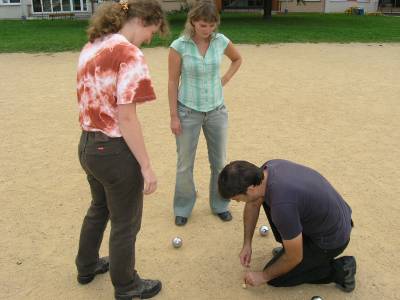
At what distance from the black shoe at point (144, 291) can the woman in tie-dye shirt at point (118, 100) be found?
50 cm

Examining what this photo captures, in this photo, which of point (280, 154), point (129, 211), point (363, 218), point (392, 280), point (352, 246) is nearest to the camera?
point (129, 211)

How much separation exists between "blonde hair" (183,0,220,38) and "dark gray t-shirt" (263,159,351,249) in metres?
1.28

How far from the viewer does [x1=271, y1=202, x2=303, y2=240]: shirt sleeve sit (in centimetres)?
284

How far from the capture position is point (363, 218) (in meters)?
4.37

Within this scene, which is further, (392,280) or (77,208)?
(77,208)

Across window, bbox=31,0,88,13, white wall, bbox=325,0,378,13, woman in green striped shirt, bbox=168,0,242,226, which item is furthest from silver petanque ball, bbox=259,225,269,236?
white wall, bbox=325,0,378,13

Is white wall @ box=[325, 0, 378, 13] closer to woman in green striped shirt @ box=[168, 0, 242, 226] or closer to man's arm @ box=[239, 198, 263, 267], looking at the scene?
woman in green striped shirt @ box=[168, 0, 242, 226]

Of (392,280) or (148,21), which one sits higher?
(148,21)

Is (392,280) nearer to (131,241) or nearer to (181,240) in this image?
(181,240)

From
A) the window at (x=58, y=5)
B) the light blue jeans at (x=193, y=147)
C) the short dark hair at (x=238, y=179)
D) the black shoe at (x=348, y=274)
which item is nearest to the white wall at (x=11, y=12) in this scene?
the window at (x=58, y=5)

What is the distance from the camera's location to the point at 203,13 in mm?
3551

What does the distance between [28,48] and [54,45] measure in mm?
861

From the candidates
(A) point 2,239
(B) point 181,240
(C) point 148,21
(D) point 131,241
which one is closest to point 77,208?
(A) point 2,239

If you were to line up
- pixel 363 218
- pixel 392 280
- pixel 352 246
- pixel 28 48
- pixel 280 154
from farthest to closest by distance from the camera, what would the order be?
pixel 28 48, pixel 280 154, pixel 363 218, pixel 352 246, pixel 392 280
